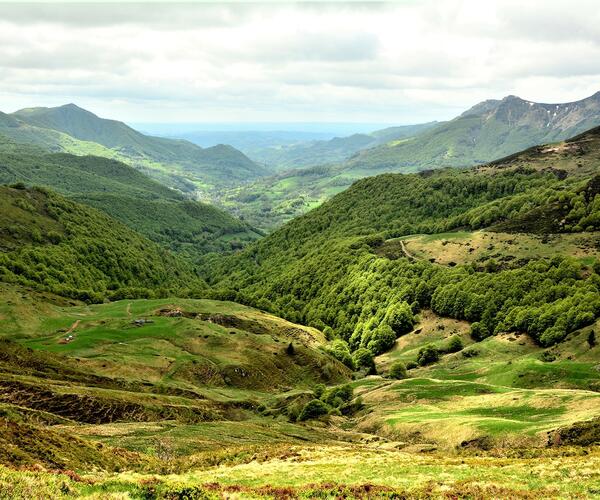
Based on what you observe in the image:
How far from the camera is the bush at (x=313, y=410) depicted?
94.5m

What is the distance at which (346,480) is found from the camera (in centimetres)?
4038

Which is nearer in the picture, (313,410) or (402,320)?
(313,410)

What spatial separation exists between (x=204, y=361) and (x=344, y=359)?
53960mm

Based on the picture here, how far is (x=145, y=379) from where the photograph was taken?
10538 cm

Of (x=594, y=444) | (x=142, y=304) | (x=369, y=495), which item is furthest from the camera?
(x=142, y=304)

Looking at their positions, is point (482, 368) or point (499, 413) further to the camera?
point (482, 368)

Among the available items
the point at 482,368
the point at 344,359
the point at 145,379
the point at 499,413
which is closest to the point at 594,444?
the point at 499,413

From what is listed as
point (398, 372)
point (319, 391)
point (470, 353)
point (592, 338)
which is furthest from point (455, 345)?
point (319, 391)

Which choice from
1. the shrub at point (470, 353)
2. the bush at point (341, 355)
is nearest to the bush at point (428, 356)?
the shrub at point (470, 353)

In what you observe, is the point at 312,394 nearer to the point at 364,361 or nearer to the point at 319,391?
the point at 319,391

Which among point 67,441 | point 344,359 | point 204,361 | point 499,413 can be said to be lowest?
point 344,359

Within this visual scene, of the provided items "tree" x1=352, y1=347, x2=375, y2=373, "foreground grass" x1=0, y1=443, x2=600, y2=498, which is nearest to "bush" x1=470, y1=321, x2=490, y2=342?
"tree" x1=352, y1=347, x2=375, y2=373

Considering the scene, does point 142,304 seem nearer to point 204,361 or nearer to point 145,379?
point 204,361

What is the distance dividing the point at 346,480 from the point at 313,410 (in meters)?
57.1
